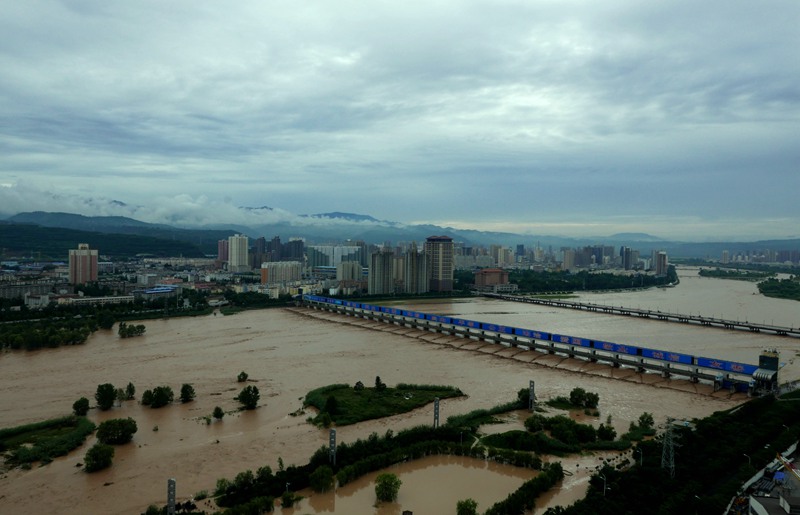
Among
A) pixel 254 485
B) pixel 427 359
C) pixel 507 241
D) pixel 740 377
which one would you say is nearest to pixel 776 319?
pixel 740 377

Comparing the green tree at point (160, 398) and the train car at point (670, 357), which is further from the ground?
the train car at point (670, 357)

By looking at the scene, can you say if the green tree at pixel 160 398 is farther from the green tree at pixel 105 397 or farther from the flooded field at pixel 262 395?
the green tree at pixel 105 397

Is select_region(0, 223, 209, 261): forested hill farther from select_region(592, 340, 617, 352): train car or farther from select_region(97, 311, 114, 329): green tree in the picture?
select_region(592, 340, 617, 352): train car

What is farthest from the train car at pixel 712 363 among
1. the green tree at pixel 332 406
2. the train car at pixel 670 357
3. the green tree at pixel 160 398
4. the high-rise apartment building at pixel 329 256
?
the high-rise apartment building at pixel 329 256

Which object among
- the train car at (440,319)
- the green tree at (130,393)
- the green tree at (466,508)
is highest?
the train car at (440,319)

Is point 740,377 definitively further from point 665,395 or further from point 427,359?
point 427,359

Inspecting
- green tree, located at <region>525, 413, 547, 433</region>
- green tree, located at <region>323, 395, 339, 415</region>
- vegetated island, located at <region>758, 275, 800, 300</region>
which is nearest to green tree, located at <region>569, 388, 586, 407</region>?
green tree, located at <region>525, 413, 547, 433</region>
